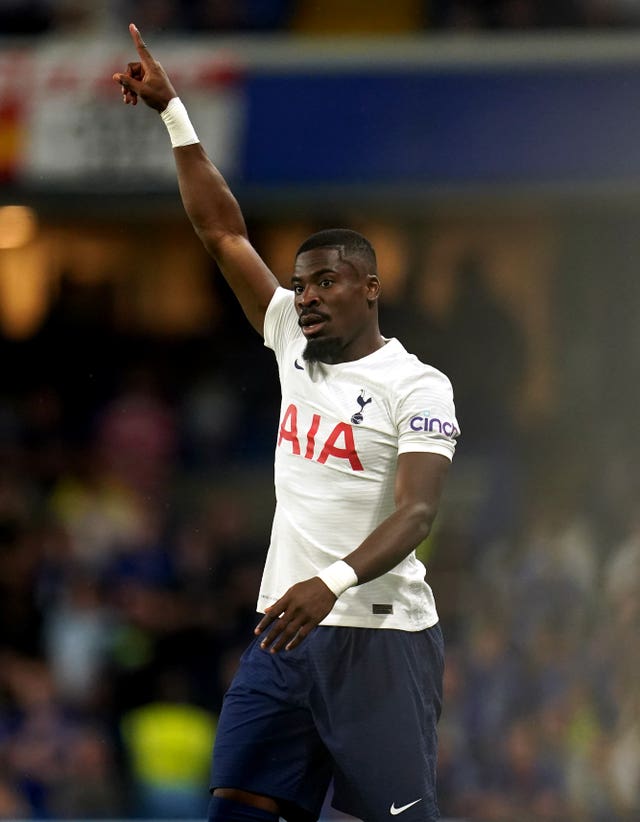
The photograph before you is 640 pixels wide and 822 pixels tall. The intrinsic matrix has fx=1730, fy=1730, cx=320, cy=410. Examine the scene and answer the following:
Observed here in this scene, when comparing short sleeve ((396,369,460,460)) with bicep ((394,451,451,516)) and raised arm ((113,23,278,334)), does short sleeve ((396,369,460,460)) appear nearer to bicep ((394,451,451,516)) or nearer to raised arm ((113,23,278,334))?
bicep ((394,451,451,516))

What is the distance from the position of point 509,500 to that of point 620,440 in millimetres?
948

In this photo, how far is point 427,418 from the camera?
4.19 metres

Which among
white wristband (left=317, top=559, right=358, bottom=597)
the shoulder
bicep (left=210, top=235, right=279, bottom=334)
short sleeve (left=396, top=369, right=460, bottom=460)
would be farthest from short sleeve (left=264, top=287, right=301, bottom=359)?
white wristband (left=317, top=559, right=358, bottom=597)

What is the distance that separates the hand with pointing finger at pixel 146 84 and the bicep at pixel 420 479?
1.43 meters

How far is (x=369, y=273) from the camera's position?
443cm

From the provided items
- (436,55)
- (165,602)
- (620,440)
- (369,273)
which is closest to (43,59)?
(436,55)

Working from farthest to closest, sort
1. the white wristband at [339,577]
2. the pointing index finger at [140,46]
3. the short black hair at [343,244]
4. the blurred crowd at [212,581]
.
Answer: the blurred crowd at [212,581] → the pointing index finger at [140,46] → the short black hair at [343,244] → the white wristband at [339,577]

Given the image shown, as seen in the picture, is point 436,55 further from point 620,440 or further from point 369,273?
point 369,273

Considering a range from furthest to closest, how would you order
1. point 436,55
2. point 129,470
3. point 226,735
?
point 129,470 → point 436,55 → point 226,735

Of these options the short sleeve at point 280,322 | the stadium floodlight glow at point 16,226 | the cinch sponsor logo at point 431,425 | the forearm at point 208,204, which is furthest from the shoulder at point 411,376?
the stadium floodlight glow at point 16,226

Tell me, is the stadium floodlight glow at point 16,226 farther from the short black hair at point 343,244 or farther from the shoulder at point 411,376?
the shoulder at point 411,376

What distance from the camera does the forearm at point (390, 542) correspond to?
397cm

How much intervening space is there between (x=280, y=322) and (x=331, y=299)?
0.33 m

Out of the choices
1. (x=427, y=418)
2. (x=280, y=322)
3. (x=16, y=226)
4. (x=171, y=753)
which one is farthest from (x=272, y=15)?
(x=427, y=418)
